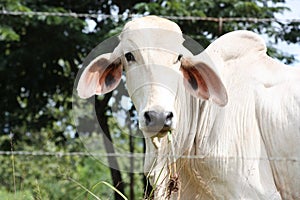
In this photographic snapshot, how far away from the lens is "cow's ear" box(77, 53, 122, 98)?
3.20 m

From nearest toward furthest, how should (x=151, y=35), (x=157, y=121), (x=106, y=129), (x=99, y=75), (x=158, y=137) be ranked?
1. (x=157, y=121)
2. (x=158, y=137)
3. (x=151, y=35)
4. (x=99, y=75)
5. (x=106, y=129)

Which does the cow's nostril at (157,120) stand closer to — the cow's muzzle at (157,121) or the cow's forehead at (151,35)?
the cow's muzzle at (157,121)

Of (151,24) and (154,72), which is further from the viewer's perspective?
(151,24)

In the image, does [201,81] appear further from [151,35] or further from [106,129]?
[106,129]

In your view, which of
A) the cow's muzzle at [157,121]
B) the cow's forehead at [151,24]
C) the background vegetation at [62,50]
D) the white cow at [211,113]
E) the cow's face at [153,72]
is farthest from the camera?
the background vegetation at [62,50]

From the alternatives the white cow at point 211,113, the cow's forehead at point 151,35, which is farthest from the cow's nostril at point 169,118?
the cow's forehead at point 151,35

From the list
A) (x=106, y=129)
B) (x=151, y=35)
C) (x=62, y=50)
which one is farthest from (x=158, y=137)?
(x=62, y=50)

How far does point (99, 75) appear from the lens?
3.22 meters

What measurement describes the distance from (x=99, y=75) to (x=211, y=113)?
494mm

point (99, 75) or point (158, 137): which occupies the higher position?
point (99, 75)

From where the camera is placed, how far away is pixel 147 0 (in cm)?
652

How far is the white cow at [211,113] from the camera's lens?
9.79 feet

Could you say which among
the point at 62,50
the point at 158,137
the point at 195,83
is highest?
the point at 62,50

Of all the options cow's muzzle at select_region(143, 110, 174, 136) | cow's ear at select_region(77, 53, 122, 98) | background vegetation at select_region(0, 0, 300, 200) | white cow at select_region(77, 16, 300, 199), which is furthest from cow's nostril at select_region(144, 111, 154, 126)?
background vegetation at select_region(0, 0, 300, 200)
